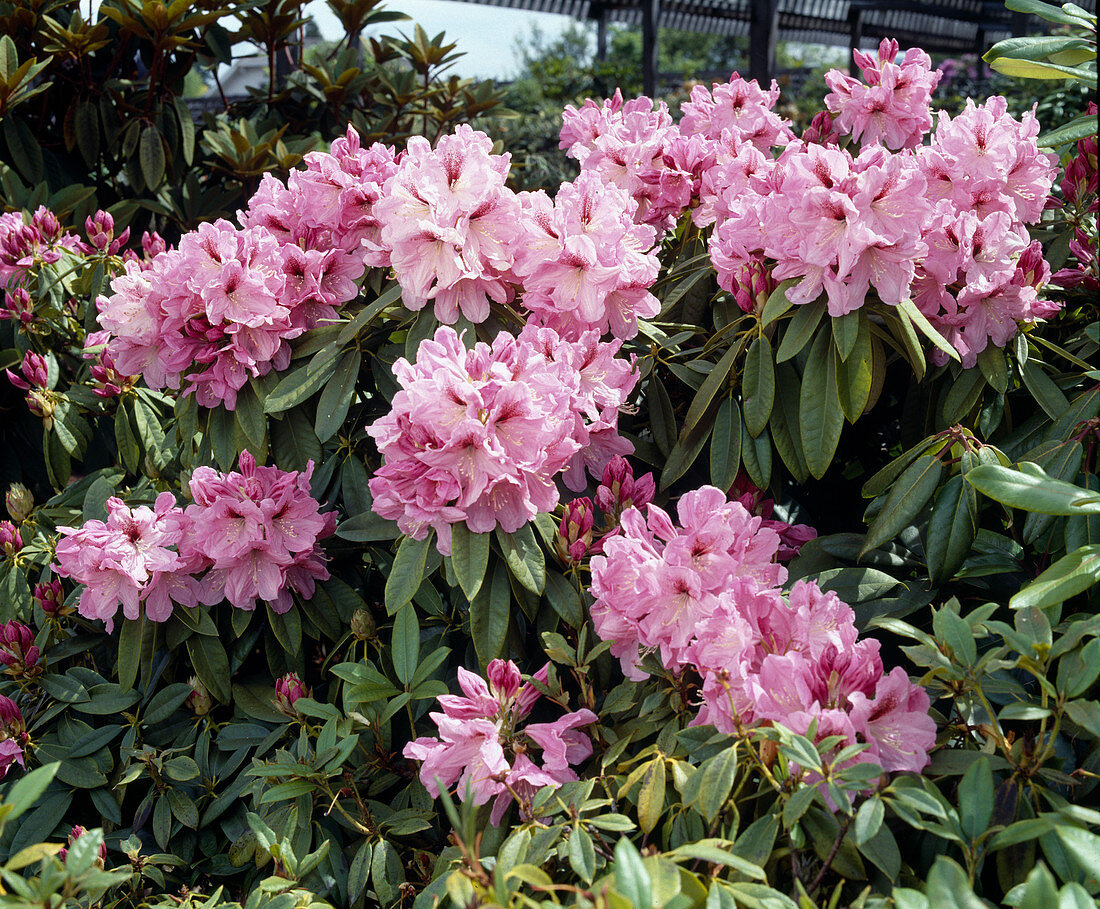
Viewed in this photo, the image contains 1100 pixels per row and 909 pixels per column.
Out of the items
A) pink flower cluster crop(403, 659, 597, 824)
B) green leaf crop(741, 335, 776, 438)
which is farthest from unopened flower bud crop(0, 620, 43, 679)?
green leaf crop(741, 335, 776, 438)

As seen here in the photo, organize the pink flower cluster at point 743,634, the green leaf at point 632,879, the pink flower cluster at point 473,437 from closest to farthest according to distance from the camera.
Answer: the green leaf at point 632,879, the pink flower cluster at point 743,634, the pink flower cluster at point 473,437

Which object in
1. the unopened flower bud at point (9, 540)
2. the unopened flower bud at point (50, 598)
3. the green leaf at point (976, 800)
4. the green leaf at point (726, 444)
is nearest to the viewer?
the green leaf at point (976, 800)

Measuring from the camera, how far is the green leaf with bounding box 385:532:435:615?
115cm

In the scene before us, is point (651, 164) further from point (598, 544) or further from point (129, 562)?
point (129, 562)

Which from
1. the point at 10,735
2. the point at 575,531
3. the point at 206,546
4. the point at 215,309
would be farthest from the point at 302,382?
the point at 10,735

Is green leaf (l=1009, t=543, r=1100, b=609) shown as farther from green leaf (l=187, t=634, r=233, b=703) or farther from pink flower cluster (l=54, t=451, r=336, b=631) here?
green leaf (l=187, t=634, r=233, b=703)

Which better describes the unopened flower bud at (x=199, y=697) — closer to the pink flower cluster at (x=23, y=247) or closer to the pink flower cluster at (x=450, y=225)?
the pink flower cluster at (x=450, y=225)

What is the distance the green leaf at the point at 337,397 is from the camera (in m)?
1.36

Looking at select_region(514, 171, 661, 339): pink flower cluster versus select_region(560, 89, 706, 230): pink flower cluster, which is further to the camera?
select_region(560, 89, 706, 230): pink flower cluster

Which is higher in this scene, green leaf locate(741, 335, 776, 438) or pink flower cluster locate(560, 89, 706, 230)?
pink flower cluster locate(560, 89, 706, 230)

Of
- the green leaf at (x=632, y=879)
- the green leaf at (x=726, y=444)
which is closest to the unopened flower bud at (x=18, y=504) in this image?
the green leaf at (x=726, y=444)

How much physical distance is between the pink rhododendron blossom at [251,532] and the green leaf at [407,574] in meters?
0.25

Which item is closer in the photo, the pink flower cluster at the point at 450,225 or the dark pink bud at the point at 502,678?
the dark pink bud at the point at 502,678

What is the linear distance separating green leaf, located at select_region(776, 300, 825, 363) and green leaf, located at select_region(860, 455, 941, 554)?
0.22 meters
